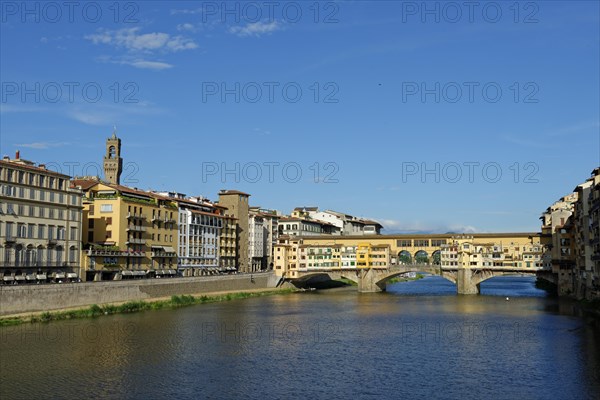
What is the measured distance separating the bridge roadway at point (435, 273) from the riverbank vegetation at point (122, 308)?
22575 mm

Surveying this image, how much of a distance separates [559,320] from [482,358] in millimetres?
21900

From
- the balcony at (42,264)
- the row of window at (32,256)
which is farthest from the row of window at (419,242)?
the row of window at (32,256)

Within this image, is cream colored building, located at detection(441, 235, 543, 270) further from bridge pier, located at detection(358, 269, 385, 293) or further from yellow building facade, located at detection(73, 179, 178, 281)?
yellow building facade, located at detection(73, 179, 178, 281)

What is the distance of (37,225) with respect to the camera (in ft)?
220

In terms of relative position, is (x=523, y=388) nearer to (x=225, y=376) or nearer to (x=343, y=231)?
(x=225, y=376)

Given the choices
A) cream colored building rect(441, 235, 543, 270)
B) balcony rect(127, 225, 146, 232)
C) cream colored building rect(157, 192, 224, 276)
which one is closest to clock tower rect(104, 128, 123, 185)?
cream colored building rect(157, 192, 224, 276)

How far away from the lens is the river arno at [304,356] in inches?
1337

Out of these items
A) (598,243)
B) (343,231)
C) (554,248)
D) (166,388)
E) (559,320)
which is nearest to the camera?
(166,388)

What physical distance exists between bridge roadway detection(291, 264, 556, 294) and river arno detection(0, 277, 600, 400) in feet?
103

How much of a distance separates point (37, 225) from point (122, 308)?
12122mm

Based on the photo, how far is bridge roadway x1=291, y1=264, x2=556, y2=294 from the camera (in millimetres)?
99625

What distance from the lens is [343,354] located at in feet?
145

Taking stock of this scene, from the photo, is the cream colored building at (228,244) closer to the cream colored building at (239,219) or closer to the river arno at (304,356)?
the cream colored building at (239,219)

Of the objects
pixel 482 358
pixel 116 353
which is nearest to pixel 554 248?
pixel 482 358
